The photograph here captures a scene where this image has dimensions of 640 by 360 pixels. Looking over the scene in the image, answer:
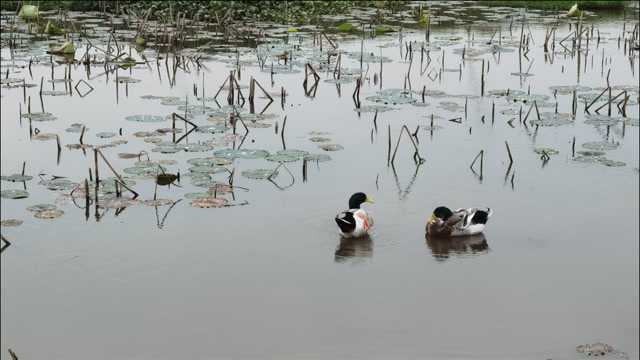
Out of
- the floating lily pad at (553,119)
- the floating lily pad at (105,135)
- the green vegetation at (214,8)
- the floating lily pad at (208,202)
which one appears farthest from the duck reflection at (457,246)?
the green vegetation at (214,8)

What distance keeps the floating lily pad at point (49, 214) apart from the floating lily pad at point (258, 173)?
1764 millimetres

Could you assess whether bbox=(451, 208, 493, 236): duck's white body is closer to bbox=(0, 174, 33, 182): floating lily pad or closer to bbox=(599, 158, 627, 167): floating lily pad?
bbox=(599, 158, 627, 167): floating lily pad

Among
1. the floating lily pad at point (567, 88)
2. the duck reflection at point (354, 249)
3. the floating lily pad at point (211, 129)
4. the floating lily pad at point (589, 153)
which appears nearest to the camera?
the duck reflection at point (354, 249)

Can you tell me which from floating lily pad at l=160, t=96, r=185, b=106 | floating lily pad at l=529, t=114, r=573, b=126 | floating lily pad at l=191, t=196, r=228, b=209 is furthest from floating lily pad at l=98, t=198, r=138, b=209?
floating lily pad at l=529, t=114, r=573, b=126

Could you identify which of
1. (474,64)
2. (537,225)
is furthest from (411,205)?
(474,64)

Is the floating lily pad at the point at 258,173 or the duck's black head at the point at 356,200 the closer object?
the duck's black head at the point at 356,200

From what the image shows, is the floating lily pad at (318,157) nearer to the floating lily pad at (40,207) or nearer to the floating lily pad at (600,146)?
the floating lily pad at (40,207)

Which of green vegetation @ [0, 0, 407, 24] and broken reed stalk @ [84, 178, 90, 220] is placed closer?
broken reed stalk @ [84, 178, 90, 220]

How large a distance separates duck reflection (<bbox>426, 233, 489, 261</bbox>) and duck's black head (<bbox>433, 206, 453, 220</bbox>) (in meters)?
0.17

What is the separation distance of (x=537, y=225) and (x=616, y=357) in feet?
7.77

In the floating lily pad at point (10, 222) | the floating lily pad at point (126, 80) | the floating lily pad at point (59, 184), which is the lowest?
the floating lily pad at point (10, 222)

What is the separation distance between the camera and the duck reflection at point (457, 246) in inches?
302

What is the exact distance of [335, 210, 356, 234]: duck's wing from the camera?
7.71 m

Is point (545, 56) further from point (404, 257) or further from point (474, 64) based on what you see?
point (404, 257)
